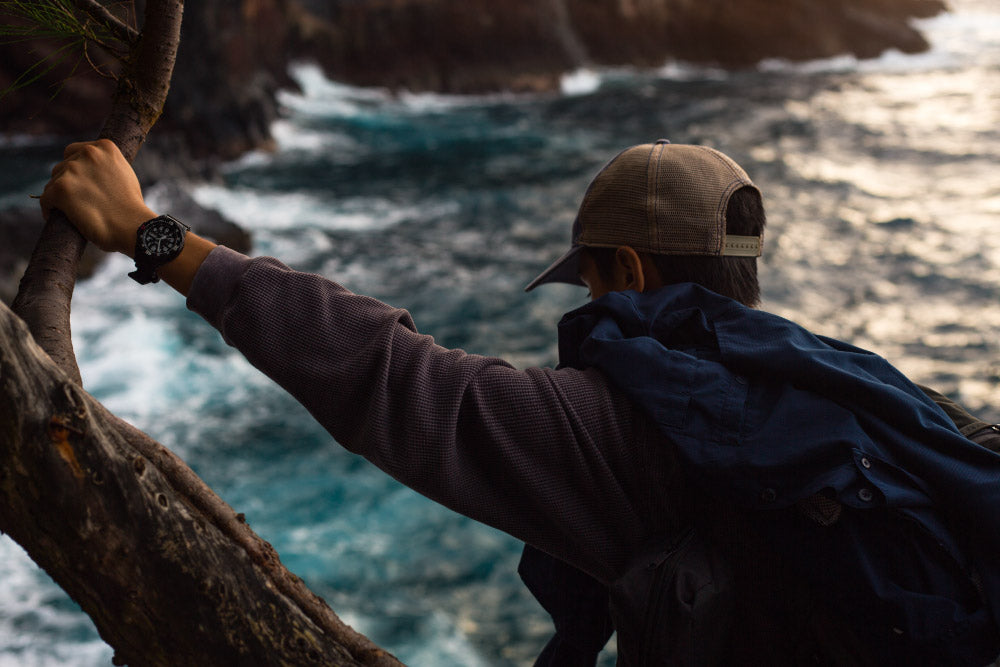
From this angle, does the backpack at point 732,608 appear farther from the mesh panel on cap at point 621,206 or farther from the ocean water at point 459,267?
the ocean water at point 459,267

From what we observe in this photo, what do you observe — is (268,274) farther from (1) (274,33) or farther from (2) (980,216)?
(1) (274,33)

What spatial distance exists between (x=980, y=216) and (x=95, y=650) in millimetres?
10766

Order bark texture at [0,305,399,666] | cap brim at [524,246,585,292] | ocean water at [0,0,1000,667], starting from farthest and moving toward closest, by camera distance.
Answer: ocean water at [0,0,1000,667], cap brim at [524,246,585,292], bark texture at [0,305,399,666]

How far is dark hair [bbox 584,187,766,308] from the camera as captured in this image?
5.26ft

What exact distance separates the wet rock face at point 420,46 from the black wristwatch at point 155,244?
9247mm

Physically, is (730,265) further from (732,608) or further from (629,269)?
(732,608)

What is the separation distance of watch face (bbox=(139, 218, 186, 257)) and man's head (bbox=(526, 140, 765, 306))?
0.77 meters

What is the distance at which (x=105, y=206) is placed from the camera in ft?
4.59

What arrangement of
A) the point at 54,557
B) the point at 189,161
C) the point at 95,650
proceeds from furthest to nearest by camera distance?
the point at 189,161
the point at 95,650
the point at 54,557

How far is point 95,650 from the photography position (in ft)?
12.9

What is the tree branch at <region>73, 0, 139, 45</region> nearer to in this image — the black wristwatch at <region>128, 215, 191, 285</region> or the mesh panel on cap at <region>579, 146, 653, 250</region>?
the black wristwatch at <region>128, 215, 191, 285</region>

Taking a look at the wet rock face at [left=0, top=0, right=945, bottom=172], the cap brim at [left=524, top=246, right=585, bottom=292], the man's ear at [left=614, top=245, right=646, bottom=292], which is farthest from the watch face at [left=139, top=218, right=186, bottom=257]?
the wet rock face at [left=0, top=0, right=945, bottom=172]

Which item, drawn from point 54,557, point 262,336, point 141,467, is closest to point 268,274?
point 262,336

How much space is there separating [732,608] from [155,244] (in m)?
1.09
